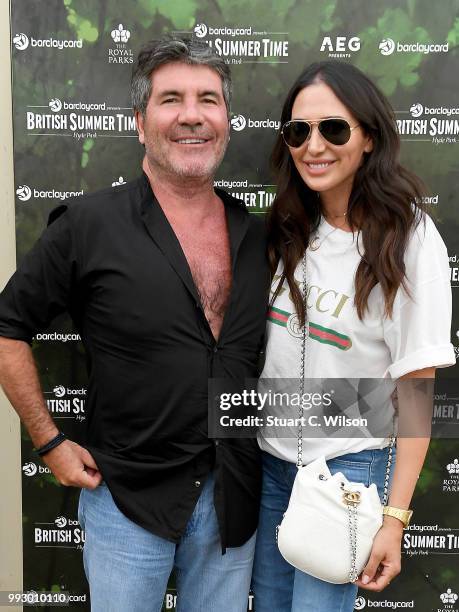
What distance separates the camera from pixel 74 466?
1.90 meters

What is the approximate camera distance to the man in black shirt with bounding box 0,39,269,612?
184 cm

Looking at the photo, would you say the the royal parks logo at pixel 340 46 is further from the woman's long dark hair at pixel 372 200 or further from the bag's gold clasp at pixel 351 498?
the bag's gold clasp at pixel 351 498

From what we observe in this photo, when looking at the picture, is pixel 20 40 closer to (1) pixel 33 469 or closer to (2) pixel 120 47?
(2) pixel 120 47

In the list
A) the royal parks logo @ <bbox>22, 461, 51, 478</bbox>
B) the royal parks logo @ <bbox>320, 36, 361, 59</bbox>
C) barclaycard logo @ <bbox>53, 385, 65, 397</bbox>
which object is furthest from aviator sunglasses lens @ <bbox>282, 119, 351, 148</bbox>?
the royal parks logo @ <bbox>22, 461, 51, 478</bbox>

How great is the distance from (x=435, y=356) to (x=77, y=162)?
5.31 feet

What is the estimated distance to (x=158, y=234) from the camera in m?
1.88

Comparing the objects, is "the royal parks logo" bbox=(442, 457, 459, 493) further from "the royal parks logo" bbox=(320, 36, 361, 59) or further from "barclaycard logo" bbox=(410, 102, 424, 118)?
"the royal parks logo" bbox=(320, 36, 361, 59)

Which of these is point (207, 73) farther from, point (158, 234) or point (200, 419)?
point (200, 419)

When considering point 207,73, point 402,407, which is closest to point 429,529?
point 402,407

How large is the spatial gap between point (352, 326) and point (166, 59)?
3.46 ft

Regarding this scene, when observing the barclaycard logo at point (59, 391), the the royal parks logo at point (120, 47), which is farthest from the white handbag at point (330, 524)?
the the royal parks logo at point (120, 47)

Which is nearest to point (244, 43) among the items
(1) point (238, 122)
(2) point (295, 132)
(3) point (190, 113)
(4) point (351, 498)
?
(1) point (238, 122)

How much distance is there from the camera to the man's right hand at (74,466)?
74.5 inches

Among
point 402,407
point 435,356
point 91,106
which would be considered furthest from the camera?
point 91,106
